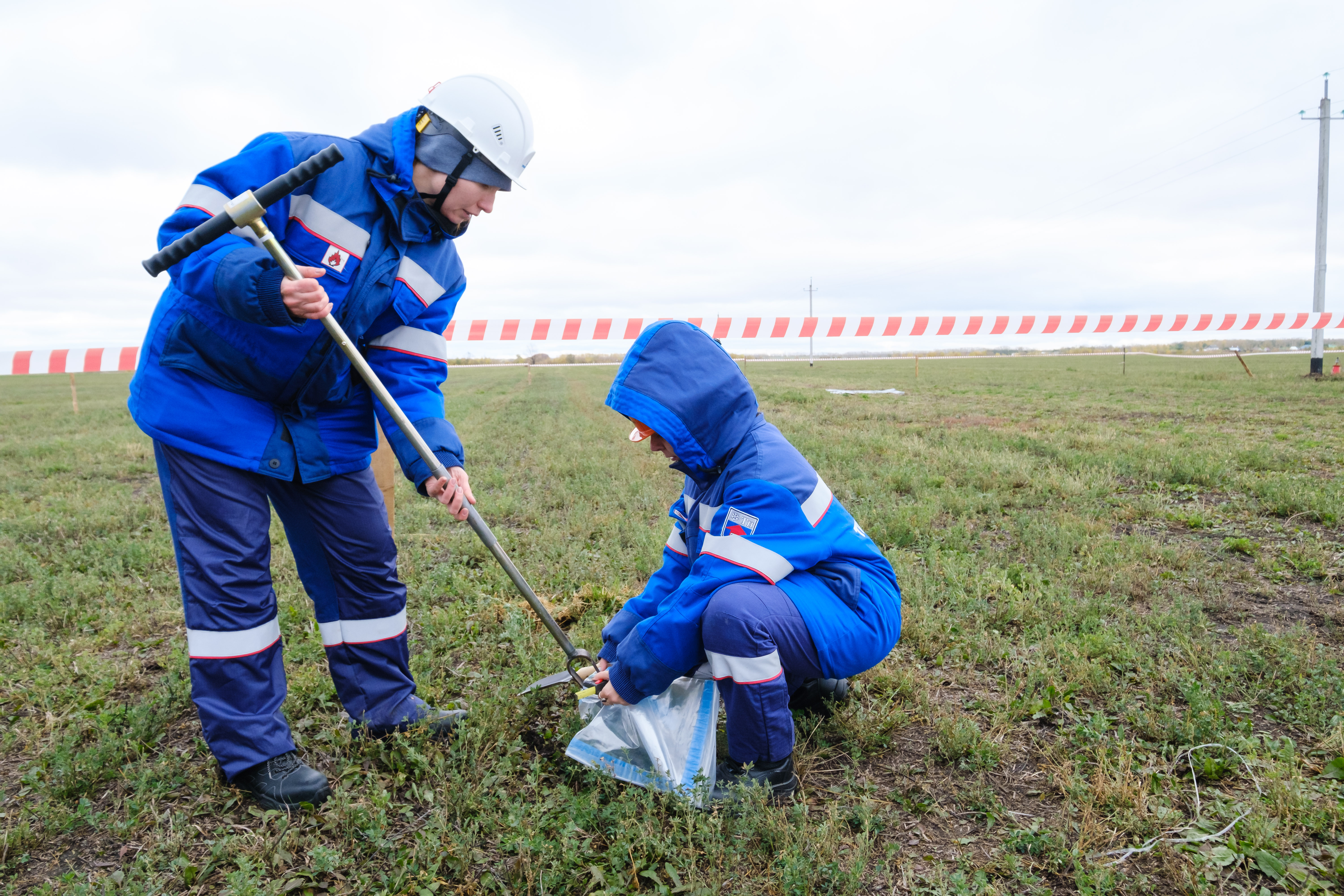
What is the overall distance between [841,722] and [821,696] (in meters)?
0.15

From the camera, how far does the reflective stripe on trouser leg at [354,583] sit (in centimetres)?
285

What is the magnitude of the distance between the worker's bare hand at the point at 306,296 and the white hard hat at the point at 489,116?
71 centimetres

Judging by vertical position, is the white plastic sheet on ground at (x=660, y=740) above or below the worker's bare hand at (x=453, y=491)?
below

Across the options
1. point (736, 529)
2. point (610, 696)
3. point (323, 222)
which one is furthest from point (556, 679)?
point (323, 222)

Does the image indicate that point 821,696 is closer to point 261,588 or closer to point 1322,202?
point 261,588

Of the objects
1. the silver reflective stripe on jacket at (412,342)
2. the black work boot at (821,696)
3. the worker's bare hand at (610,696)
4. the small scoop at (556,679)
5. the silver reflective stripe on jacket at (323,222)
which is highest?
the silver reflective stripe on jacket at (323,222)

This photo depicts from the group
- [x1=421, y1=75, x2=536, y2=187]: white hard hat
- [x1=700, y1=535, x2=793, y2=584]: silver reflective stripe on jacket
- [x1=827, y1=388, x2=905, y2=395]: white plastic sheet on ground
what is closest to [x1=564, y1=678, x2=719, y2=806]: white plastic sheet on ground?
[x1=700, y1=535, x2=793, y2=584]: silver reflective stripe on jacket

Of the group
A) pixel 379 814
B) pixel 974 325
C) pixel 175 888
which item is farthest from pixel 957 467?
pixel 974 325

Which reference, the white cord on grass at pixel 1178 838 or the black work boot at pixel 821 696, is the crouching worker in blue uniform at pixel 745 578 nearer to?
the black work boot at pixel 821 696

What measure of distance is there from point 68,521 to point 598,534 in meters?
4.30

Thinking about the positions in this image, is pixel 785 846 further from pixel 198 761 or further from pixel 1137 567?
pixel 1137 567

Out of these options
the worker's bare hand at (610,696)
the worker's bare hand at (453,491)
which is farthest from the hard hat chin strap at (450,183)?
the worker's bare hand at (610,696)

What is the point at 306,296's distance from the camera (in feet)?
7.24

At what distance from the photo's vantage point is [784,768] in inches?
101
